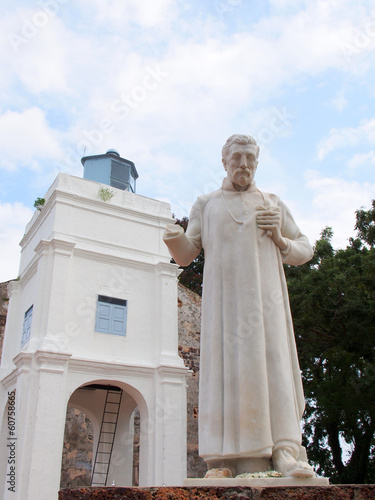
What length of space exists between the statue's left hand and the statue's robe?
0.04m

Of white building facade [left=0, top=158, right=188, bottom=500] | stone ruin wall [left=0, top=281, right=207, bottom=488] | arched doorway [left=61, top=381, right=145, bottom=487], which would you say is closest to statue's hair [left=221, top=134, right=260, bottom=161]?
white building facade [left=0, top=158, right=188, bottom=500]

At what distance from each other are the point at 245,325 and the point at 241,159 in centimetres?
109

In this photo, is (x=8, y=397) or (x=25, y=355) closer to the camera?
(x=25, y=355)

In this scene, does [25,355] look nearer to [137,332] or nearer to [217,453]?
[137,332]

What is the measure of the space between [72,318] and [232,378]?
9.04 m

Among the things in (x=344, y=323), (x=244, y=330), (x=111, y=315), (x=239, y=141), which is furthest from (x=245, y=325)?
(x=111, y=315)

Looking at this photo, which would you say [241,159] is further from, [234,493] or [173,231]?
[234,493]

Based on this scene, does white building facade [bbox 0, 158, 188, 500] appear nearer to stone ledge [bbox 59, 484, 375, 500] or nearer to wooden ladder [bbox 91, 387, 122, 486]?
wooden ladder [bbox 91, 387, 122, 486]

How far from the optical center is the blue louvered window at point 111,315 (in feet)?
38.1

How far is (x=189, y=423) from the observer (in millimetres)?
13828

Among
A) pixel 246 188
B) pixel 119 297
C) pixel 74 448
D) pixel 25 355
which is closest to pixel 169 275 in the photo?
pixel 119 297

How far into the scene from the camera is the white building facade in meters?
10.2

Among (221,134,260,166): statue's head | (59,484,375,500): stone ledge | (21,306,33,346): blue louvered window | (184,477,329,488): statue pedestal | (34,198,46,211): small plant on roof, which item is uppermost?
(34,198,46,211): small plant on roof

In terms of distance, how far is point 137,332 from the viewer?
1198 cm
